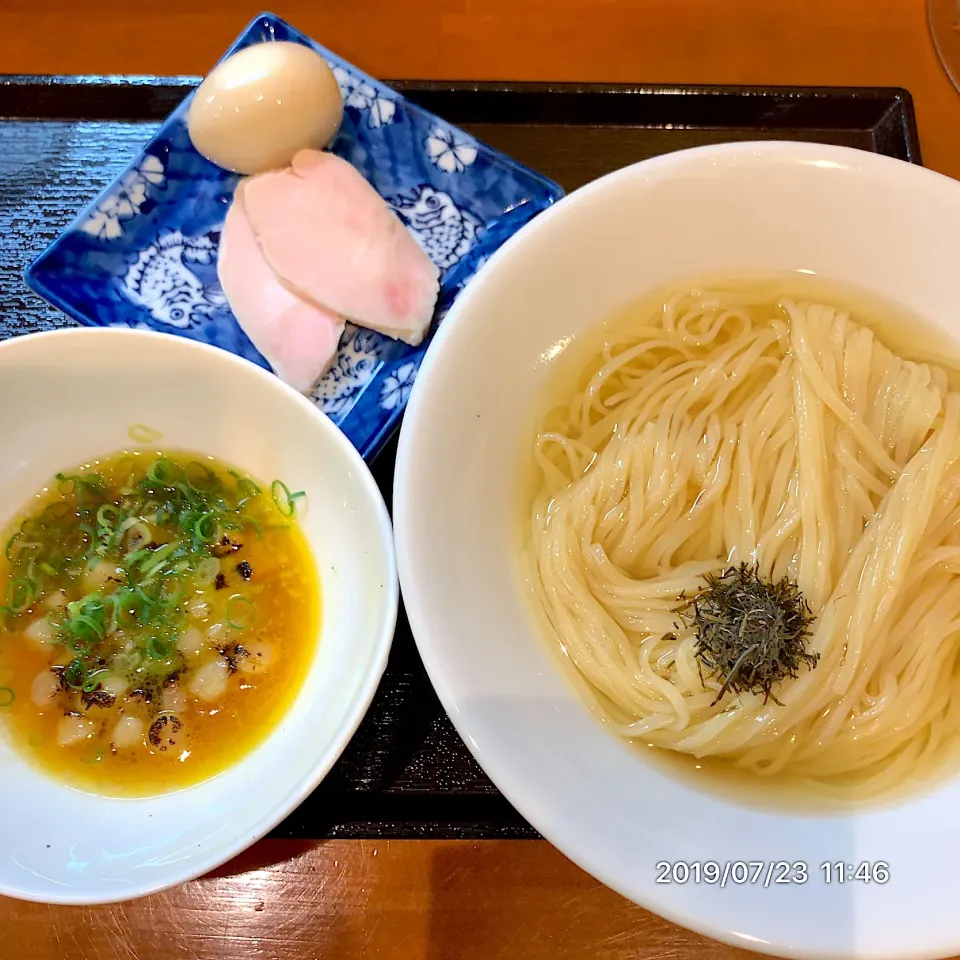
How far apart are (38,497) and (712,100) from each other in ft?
6.11

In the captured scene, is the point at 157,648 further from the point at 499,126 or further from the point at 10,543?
the point at 499,126

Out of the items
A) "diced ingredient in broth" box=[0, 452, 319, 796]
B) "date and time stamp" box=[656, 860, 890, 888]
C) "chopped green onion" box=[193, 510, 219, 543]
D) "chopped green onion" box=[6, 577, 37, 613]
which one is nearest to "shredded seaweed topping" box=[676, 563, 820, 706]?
"date and time stamp" box=[656, 860, 890, 888]

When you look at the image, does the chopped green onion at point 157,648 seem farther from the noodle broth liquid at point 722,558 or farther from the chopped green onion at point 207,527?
the noodle broth liquid at point 722,558

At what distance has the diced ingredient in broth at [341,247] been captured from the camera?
1.62 meters

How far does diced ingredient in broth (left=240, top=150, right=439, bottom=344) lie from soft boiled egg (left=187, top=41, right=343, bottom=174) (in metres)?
0.07

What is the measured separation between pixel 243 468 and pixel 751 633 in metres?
1.07

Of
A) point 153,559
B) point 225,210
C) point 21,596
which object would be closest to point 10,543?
point 21,596

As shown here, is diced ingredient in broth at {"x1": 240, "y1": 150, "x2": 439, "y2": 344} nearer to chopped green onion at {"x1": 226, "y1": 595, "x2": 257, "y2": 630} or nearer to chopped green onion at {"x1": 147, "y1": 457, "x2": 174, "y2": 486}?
chopped green onion at {"x1": 147, "y1": 457, "x2": 174, "y2": 486}

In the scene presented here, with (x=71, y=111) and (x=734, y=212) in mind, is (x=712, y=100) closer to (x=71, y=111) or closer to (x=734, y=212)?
(x=734, y=212)

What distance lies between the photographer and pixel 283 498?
1.50 metres

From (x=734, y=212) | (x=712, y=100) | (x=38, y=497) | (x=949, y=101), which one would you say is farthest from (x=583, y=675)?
(x=949, y=101)

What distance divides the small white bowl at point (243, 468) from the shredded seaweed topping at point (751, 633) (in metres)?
0.55

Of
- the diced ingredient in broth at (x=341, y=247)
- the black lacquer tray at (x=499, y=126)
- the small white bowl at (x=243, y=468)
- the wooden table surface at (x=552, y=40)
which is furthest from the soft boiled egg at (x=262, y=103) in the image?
the small white bowl at (x=243, y=468)

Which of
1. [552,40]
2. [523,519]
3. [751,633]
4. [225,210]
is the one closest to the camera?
[751,633]
